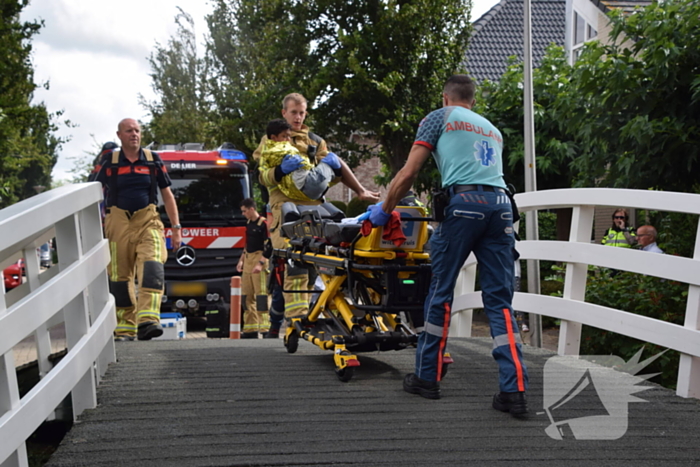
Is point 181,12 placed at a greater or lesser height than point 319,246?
greater

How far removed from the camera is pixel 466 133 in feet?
14.4

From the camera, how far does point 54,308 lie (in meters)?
3.49

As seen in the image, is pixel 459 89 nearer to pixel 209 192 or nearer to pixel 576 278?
pixel 576 278

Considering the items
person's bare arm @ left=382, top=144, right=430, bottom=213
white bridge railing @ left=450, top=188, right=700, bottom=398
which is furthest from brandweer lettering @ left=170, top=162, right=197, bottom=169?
person's bare arm @ left=382, top=144, right=430, bottom=213

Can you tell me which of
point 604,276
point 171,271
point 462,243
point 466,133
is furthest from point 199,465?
point 171,271

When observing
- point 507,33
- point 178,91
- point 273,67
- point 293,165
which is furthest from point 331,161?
point 178,91

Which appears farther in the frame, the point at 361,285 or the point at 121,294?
the point at 121,294

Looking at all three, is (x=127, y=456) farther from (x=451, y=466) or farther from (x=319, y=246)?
(x=319, y=246)

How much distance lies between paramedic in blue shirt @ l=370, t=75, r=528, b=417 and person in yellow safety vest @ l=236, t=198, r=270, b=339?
5.90 m

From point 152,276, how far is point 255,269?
3.09 meters

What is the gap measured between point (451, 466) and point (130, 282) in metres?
4.74

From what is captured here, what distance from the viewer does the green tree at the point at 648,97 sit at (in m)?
8.36

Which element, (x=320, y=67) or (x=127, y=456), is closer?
(x=127, y=456)

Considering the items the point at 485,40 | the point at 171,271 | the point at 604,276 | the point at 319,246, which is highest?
the point at 485,40
